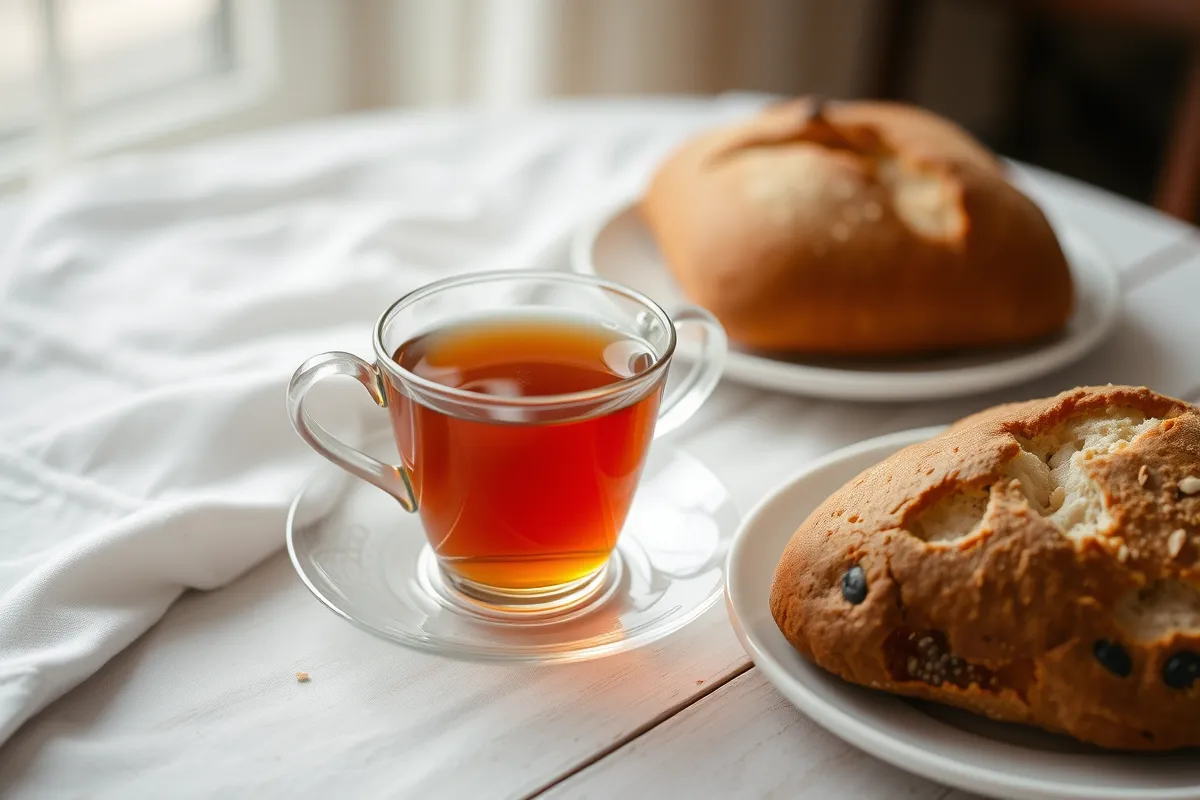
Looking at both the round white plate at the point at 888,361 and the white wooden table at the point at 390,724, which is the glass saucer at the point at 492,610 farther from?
the round white plate at the point at 888,361

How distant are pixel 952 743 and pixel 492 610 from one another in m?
0.25

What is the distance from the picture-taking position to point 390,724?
60 cm

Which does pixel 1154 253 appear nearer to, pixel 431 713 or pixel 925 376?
pixel 925 376

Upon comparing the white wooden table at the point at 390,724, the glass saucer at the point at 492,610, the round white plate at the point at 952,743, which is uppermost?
the round white plate at the point at 952,743

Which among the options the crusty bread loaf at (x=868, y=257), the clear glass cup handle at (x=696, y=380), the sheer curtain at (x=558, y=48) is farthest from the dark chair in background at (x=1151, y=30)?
the clear glass cup handle at (x=696, y=380)

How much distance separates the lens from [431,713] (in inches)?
24.2

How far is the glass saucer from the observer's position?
0.64 meters

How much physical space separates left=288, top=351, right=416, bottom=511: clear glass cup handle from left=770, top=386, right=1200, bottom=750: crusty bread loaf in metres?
0.23

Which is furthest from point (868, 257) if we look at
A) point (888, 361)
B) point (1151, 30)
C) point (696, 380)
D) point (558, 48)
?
point (1151, 30)

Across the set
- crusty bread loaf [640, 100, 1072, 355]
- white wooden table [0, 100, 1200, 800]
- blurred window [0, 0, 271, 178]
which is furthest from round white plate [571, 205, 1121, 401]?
blurred window [0, 0, 271, 178]

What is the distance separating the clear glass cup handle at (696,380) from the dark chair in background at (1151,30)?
161cm

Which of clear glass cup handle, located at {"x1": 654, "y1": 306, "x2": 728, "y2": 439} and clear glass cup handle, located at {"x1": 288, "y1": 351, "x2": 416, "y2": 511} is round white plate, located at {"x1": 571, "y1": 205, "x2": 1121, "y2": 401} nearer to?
clear glass cup handle, located at {"x1": 654, "y1": 306, "x2": 728, "y2": 439}

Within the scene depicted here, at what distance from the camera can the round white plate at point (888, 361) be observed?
91 cm

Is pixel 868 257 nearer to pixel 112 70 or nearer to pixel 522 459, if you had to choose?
pixel 522 459
